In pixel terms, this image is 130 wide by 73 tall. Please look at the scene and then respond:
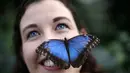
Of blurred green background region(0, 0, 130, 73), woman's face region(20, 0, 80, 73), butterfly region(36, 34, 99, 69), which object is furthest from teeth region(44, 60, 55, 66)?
blurred green background region(0, 0, 130, 73)

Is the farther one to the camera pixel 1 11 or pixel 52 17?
pixel 1 11

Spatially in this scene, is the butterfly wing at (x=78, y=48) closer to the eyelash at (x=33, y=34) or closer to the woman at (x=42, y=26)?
the woman at (x=42, y=26)

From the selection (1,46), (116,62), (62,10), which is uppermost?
(62,10)

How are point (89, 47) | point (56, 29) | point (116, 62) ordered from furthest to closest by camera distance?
1. point (116, 62)
2. point (56, 29)
3. point (89, 47)

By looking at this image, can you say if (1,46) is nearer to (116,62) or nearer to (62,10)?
(116,62)

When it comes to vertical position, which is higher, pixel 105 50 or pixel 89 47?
pixel 89 47

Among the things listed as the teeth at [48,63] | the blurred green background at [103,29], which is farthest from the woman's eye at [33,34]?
the blurred green background at [103,29]

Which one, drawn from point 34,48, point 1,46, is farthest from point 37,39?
point 1,46

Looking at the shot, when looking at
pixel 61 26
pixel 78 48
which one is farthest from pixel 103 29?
pixel 78 48

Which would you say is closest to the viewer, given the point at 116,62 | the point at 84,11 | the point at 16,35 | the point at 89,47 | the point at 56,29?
the point at 89,47
